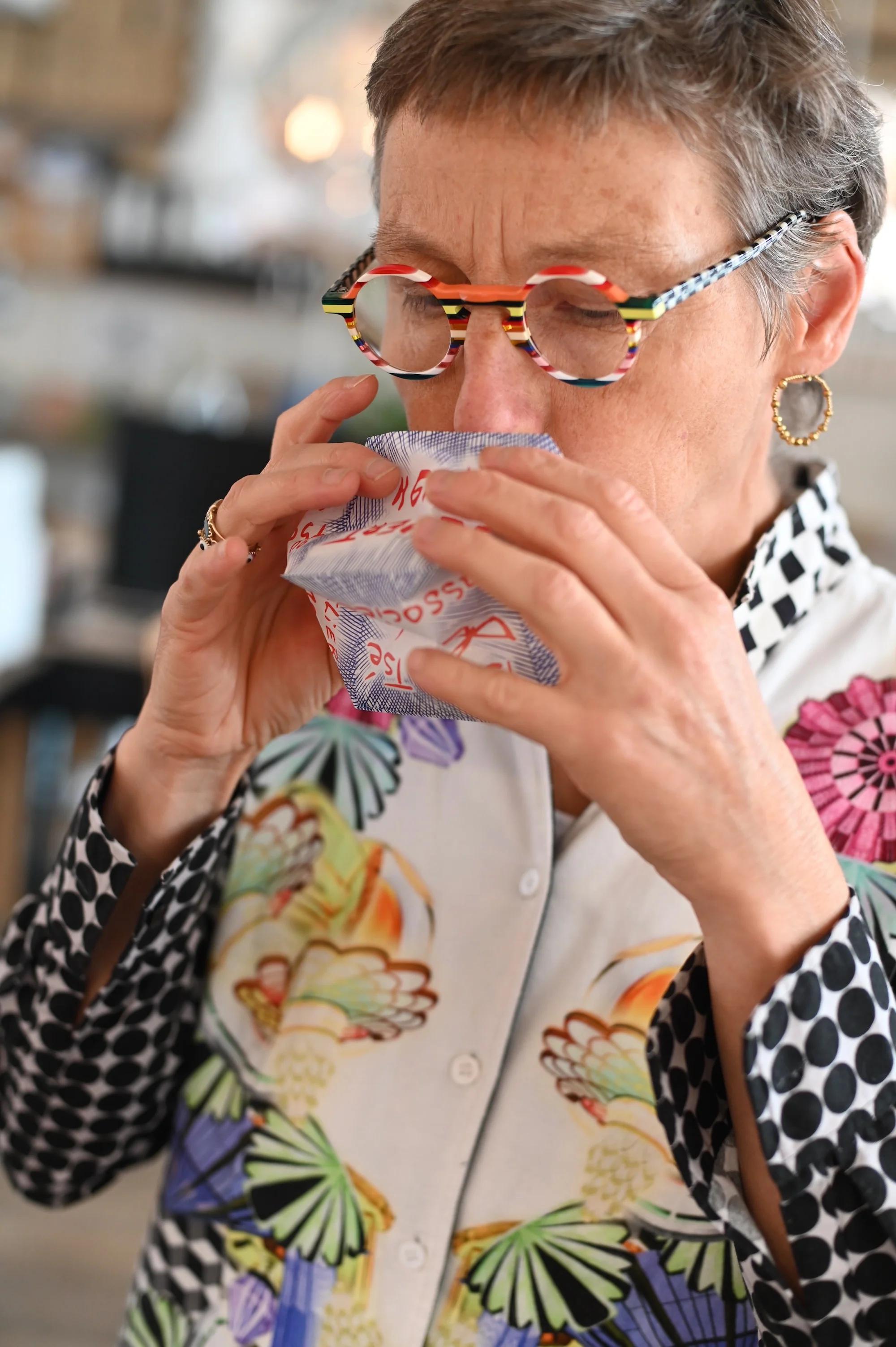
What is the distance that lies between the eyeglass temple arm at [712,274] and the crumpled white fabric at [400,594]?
108mm

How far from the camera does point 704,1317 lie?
0.92 m

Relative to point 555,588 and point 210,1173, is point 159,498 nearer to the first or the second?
point 210,1173

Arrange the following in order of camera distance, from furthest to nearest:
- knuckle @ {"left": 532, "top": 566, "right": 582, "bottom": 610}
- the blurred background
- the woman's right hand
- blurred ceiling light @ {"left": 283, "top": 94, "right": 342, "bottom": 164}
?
1. the blurred background
2. blurred ceiling light @ {"left": 283, "top": 94, "right": 342, "bottom": 164}
3. the woman's right hand
4. knuckle @ {"left": 532, "top": 566, "right": 582, "bottom": 610}

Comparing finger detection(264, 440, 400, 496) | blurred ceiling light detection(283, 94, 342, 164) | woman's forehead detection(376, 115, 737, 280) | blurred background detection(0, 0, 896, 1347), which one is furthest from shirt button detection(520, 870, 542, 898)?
blurred ceiling light detection(283, 94, 342, 164)

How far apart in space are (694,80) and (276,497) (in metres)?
0.38

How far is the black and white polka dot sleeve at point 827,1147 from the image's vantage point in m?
0.74

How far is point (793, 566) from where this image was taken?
A: 1047 millimetres

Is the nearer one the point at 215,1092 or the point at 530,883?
the point at 530,883

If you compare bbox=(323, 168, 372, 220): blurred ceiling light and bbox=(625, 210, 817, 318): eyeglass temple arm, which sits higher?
bbox=(323, 168, 372, 220): blurred ceiling light

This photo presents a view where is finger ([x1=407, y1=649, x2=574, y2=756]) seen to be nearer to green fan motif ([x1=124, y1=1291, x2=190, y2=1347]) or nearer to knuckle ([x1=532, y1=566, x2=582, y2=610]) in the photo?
knuckle ([x1=532, y1=566, x2=582, y2=610])

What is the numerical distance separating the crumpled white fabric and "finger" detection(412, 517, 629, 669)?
62 millimetres

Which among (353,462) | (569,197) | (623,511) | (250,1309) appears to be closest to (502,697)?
(623,511)

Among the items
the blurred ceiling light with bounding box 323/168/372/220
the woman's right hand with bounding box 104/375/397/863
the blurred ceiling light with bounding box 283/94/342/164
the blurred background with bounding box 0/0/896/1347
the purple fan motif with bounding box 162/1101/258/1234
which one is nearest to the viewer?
the woman's right hand with bounding box 104/375/397/863

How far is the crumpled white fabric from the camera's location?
0.77 meters
